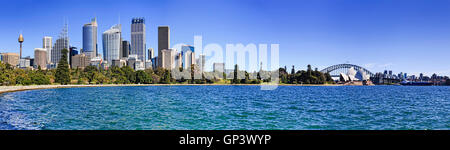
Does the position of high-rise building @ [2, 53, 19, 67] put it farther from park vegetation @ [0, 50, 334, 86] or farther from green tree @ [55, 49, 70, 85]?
green tree @ [55, 49, 70, 85]

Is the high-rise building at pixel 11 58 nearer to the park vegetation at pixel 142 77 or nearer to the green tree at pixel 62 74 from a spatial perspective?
the park vegetation at pixel 142 77

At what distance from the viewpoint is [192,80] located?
445 ft

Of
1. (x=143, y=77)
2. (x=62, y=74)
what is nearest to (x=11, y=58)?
(x=143, y=77)

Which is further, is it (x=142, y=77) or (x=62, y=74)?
(x=142, y=77)

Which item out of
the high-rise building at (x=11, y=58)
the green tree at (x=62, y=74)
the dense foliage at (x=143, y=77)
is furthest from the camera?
the high-rise building at (x=11, y=58)

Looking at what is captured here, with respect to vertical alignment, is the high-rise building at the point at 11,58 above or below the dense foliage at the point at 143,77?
above

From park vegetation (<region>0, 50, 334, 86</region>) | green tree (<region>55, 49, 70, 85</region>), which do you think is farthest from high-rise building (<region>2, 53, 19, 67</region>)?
green tree (<region>55, 49, 70, 85</region>)

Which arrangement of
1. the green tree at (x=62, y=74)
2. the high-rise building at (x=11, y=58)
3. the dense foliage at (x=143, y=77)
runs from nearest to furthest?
1. the green tree at (x=62, y=74)
2. the dense foliage at (x=143, y=77)
3. the high-rise building at (x=11, y=58)

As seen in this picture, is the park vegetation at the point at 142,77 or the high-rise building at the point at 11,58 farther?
the high-rise building at the point at 11,58

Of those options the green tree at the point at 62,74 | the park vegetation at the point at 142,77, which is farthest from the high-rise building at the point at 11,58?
the green tree at the point at 62,74

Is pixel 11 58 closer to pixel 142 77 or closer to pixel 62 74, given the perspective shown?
pixel 142 77
